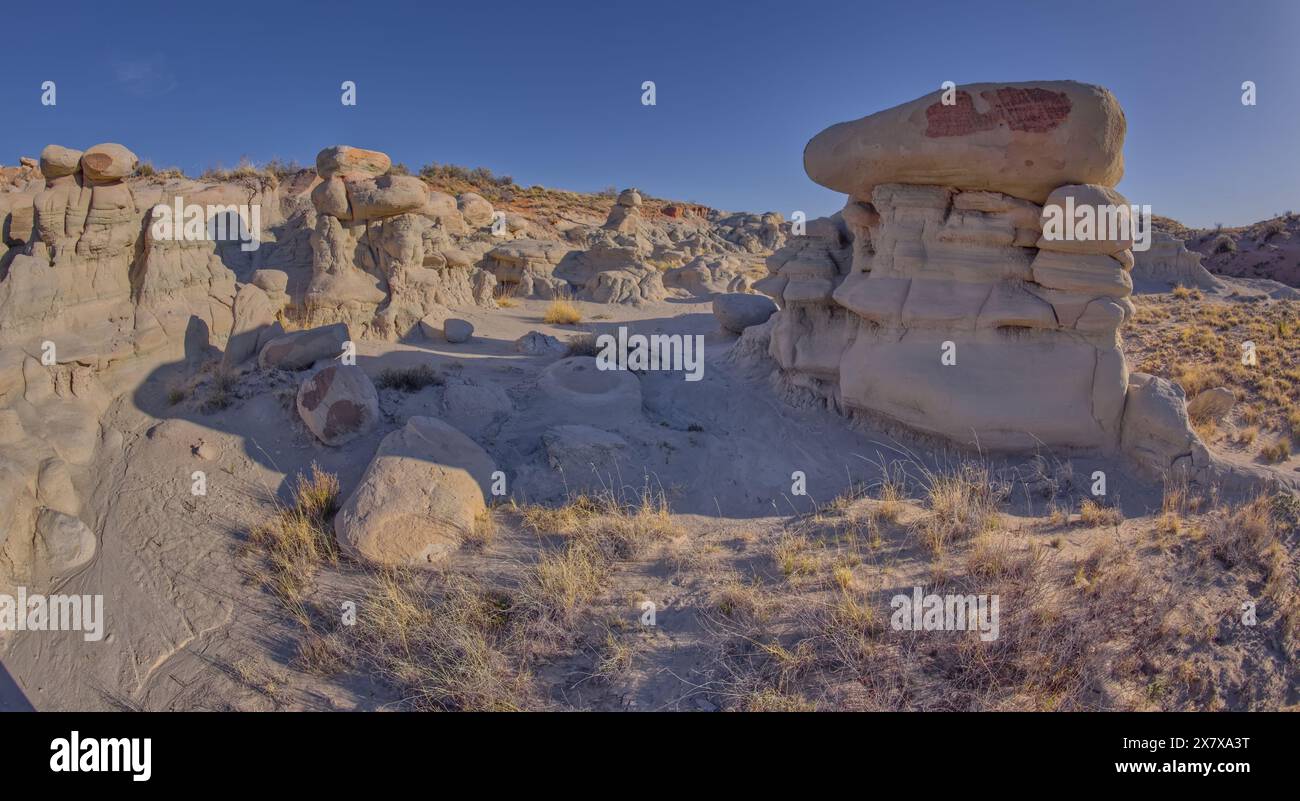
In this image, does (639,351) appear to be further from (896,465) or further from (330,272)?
(330,272)

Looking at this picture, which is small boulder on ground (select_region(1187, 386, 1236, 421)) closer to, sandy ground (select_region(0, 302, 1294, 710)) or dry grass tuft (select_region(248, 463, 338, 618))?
sandy ground (select_region(0, 302, 1294, 710))

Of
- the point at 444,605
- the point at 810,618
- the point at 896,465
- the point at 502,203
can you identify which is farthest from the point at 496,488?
the point at 502,203

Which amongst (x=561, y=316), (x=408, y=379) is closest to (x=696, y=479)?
(x=408, y=379)

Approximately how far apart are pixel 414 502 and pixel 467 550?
0.51 m

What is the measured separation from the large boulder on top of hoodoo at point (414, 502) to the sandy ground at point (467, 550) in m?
0.23

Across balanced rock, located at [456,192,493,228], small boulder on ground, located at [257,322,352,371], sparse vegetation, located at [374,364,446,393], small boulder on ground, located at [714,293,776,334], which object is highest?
balanced rock, located at [456,192,493,228]

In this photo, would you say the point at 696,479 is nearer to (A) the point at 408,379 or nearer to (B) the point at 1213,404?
(A) the point at 408,379

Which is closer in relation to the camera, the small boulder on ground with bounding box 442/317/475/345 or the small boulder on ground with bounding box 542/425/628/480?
the small boulder on ground with bounding box 542/425/628/480

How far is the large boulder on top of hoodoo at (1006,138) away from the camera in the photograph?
5.12m

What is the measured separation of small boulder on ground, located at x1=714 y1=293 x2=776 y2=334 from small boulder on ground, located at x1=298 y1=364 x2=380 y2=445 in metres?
5.92

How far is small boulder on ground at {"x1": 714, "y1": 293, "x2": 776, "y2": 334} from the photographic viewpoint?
987 cm

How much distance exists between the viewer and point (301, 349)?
6352 millimetres

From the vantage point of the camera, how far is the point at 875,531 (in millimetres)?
4312

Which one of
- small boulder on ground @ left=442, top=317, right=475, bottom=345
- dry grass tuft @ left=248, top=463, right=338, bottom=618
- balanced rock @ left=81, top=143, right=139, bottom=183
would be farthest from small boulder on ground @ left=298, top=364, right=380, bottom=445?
small boulder on ground @ left=442, top=317, right=475, bottom=345
